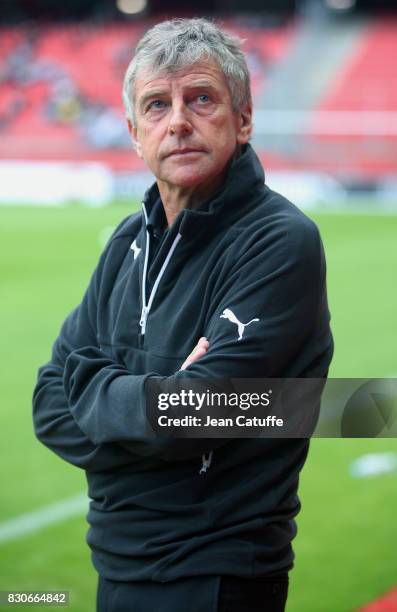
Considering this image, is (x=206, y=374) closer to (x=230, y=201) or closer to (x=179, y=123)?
(x=230, y=201)

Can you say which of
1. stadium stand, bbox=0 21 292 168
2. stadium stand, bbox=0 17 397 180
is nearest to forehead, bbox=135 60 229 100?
stadium stand, bbox=0 17 397 180

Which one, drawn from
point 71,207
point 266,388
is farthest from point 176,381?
point 71,207

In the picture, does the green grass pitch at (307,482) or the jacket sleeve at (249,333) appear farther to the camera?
the green grass pitch at (307,482)

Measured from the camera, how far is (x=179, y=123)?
1.90 m

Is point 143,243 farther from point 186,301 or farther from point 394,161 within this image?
point 394,161

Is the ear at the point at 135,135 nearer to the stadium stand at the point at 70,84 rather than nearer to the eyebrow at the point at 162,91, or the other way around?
the eyebrow at the point at 162,91

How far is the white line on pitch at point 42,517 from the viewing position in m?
4.24

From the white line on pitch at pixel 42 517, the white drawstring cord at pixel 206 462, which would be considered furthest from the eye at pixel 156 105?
the white line on pitch at pixel 42 517

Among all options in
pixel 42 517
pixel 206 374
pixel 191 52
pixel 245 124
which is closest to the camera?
pixel 206 374

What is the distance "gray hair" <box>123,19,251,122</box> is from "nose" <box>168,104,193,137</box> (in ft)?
0.25

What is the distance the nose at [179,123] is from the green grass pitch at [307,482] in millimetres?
2024

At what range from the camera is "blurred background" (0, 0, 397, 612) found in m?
4.06

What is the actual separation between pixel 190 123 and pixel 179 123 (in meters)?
0.02

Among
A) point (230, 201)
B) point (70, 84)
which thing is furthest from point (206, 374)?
point (70, 84)
